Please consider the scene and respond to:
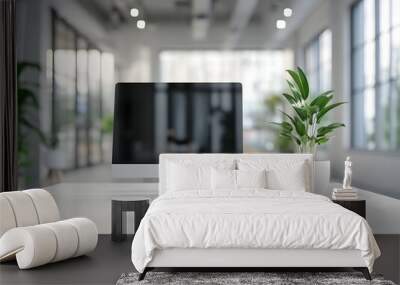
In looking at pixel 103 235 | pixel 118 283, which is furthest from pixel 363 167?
pixel 118 283

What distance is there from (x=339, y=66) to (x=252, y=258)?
4.34 metres

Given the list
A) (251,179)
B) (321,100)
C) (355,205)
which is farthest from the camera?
(321,100)

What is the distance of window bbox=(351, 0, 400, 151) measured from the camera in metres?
7.39

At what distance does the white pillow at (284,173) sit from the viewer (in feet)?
20.6

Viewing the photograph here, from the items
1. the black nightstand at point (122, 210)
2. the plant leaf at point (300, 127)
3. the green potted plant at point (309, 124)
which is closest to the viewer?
the black nightstand at point (122, 210)

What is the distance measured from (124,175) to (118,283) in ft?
9.58

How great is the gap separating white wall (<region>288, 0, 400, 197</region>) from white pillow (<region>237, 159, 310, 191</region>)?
5.17ft

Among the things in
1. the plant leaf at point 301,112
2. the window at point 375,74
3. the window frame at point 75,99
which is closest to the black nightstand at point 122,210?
the window frame at point 75,99

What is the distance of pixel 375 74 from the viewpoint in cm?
777

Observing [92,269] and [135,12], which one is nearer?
[92,269]

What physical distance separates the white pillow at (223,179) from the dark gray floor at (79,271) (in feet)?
3.52

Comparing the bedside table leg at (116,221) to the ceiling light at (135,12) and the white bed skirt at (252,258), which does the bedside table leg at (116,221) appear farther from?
the ceiling light at (135,12)

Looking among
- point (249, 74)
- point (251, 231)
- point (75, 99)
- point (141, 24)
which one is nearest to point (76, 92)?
point (75, 99)

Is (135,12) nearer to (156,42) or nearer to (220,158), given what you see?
(156,42)
